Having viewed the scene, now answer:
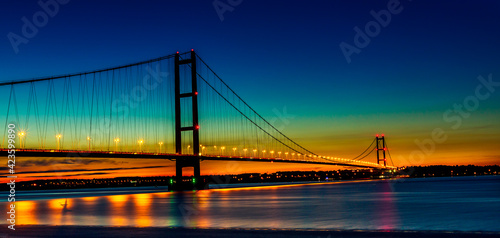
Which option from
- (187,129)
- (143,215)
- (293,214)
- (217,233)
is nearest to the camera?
(217,233)

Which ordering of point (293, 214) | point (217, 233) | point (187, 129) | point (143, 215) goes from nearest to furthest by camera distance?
point (217, 233) < point (293, 214) < point (143, 215) < point (187, 129)

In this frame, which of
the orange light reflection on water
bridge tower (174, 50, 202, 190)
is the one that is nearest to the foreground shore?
the orange light reflection on water

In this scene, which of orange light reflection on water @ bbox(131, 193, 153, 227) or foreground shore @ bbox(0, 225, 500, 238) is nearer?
foreground shore @ bbox(0, 225, 500, 238)

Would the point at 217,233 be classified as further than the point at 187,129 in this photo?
No

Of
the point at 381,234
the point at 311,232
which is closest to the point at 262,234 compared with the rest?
the point at 311,232

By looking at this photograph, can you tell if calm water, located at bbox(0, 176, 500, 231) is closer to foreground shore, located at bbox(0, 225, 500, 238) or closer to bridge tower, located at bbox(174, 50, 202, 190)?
foreground shore, located at bbox(0, 225, 500, 238)

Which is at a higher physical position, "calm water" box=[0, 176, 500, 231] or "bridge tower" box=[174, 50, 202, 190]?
"bridge tower" box=[174, 50, 202, 190]

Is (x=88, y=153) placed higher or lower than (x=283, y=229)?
higher

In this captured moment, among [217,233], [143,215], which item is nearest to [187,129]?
[143,215]

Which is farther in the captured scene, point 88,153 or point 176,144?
point 176,144

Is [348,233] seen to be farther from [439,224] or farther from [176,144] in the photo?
[176,144]

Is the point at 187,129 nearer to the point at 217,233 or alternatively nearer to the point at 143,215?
the point at 143,215
